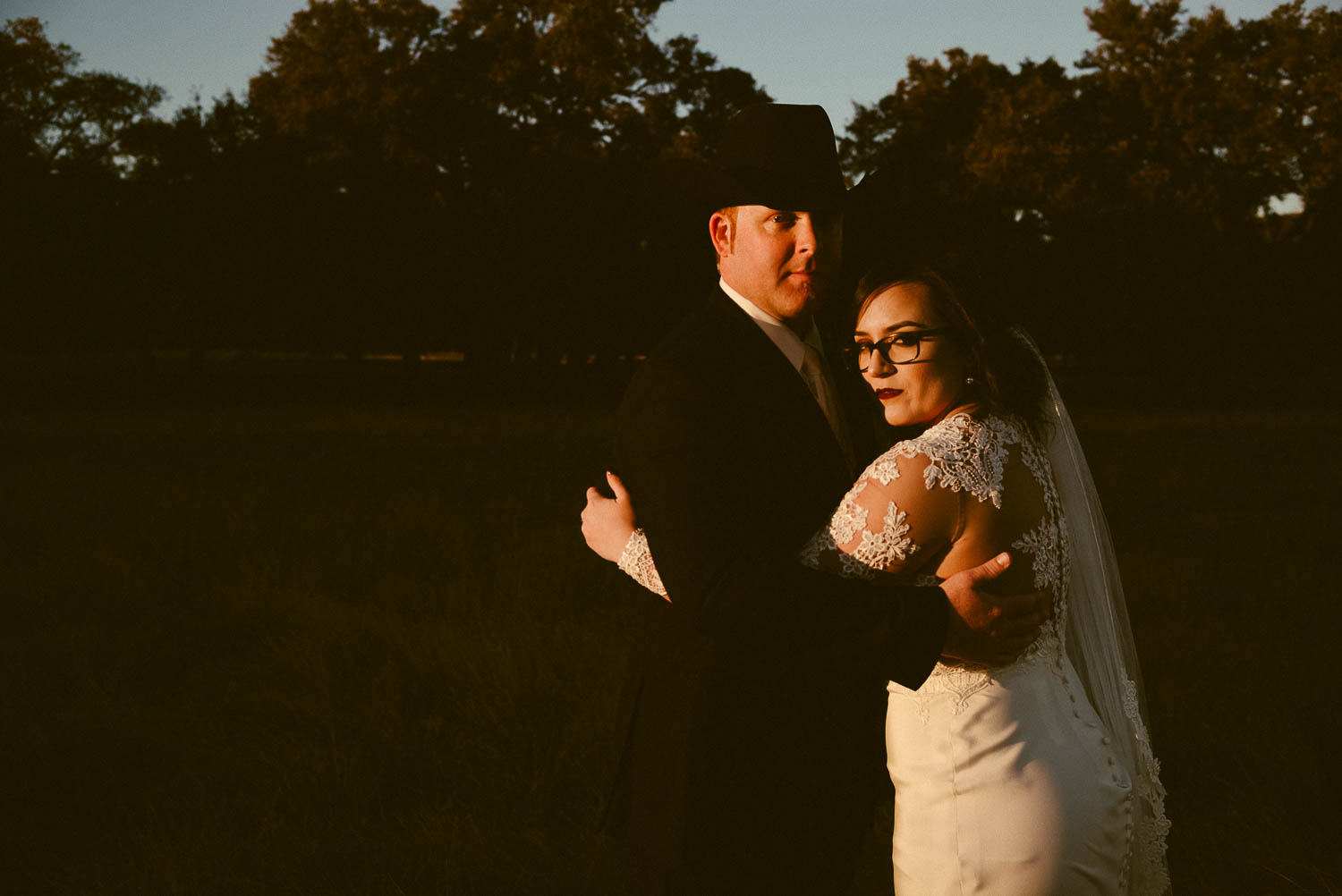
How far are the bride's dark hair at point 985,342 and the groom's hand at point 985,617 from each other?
1.27 feet

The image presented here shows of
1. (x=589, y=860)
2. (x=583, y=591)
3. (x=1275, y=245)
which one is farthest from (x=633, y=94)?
(x=589, y=860)

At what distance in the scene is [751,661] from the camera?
2.45 metres

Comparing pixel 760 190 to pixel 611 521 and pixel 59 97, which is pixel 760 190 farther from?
pixel 59 97

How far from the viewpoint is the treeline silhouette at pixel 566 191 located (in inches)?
1258

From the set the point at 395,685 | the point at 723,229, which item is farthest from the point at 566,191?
the point at 723,229

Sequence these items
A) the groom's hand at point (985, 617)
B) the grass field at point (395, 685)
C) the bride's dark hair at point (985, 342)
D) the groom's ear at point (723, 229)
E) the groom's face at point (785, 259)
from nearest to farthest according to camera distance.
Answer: the groom's hand at point (985, 617), the bride's dark hair at point (985, 342), the groom's face at point (785, 259), the groom's ear at point (723, 229), the grass field at point (395, 685)

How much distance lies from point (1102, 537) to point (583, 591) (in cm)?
592

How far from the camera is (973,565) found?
2.18 meters

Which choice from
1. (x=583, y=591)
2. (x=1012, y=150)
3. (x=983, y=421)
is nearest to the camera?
(x=983, y=421)

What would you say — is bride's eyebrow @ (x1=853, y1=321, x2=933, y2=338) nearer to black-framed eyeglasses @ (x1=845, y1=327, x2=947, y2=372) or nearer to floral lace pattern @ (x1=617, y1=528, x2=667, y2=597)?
black-framed eyeglasses @ (x1=845, y1=327, x2=947, y2=372)

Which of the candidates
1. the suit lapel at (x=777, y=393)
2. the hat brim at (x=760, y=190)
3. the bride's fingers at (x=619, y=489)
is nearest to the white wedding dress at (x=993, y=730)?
the bride's fingers at (x=619, y=489)

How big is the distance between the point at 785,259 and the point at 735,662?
1043 millimetres

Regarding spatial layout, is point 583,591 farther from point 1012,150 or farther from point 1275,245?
point 1275,245

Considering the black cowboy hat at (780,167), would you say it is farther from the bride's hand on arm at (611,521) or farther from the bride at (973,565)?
the bride's hand on arm at (611,521)
